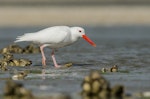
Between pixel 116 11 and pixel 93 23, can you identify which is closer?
pixel 93 23

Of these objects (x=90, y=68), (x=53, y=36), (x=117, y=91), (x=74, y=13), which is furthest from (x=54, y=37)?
(x=74, y=13)

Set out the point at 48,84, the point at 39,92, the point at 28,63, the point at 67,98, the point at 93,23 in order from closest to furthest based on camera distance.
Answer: the point at 67,98
the point at 39,92
the point at 48,84
the point at 28,63
the point at 93,23

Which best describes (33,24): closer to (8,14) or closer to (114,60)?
(8,14)

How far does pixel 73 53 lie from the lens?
68.5 feet

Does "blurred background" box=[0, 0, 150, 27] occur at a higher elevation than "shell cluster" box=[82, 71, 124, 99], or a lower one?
higher

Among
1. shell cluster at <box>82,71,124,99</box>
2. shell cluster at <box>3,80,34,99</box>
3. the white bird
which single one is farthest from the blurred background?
shell cluster at <box>3,80,34,99</box>

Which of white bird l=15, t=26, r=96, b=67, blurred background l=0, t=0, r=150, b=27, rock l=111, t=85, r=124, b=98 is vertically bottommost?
rock l=111, t=85, r=124, b=98

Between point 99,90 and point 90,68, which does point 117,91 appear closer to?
point 99,90

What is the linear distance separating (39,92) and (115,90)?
1.35m

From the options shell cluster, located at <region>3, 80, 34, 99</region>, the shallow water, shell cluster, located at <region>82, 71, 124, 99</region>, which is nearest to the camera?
shell cluster, located at <region>3, 80, 34, 99</region>

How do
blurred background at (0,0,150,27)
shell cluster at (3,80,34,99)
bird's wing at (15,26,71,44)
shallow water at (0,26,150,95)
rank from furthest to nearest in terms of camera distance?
blurred background at (0,0,150,27)
bird's wing at (15,26,71,44)
shallow water at (0,26,150,95)
shell cluster at (3,80,34,99)

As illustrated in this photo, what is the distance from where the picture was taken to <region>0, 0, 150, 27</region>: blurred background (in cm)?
3997

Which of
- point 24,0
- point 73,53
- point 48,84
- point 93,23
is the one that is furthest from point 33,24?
point 48,84

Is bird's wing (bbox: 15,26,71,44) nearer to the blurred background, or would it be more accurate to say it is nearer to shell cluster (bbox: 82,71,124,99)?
shell cluster (bbox: 82,71,124,99)
